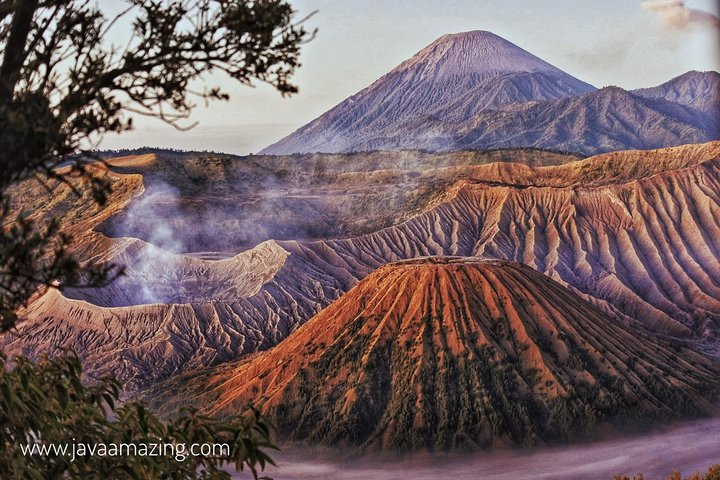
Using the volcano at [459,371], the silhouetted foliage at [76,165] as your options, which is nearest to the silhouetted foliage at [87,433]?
the silhouetted foliage at [76,165]

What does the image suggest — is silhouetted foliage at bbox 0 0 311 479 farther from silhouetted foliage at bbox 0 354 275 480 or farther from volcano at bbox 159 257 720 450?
volcano at bbox 159 257 720 450

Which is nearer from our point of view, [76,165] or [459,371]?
[76,165]

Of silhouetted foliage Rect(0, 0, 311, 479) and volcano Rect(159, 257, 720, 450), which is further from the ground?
silhouetted foliage Rect(0, 0, 311, 479)

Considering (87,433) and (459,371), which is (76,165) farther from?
(459,371)

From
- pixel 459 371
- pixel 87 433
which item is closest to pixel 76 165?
pixel 87 433

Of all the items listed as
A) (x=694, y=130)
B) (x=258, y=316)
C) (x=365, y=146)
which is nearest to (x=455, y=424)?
(x=258, y=316)

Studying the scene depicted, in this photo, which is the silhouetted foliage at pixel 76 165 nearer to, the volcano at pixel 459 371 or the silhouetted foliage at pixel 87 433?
the silhouetted foliage at pixel 87 433

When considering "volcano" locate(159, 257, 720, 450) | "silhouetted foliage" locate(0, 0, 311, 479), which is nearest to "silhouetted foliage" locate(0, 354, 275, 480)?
"silhouetted foliage" locate(0, 0, 311, 479)

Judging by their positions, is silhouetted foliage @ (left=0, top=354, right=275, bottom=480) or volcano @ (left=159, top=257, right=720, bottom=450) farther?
volcano @ (left=159, top=257, right=720, bottom=450)
